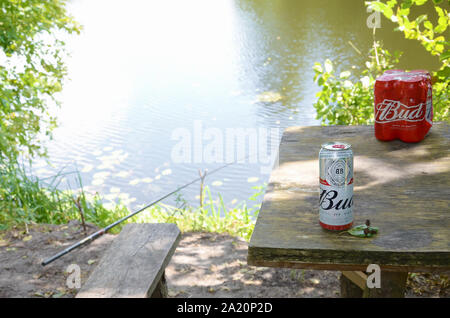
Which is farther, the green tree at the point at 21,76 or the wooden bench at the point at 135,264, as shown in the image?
the green tree at the point at 21,76

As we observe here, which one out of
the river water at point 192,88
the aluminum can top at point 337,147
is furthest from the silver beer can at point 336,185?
the river water at point 192,88

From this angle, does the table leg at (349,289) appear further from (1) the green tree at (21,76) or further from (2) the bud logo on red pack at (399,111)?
(1) the green tree at (21,76)

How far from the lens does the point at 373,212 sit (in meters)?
1.14

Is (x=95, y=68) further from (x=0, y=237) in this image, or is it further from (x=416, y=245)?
(x=416, y=245)

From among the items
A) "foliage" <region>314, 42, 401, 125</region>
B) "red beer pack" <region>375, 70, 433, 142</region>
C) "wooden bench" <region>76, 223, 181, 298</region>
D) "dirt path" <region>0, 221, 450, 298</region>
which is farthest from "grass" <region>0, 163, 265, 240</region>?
"red beer pack" <region>375, 70, 433, 142</region>

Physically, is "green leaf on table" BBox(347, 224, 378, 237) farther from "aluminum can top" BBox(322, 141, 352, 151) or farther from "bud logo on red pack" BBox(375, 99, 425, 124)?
"bud logo on red pack" BBox(375, 99, 425, 124)

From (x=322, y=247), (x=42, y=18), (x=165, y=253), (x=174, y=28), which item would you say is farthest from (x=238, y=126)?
(x=174, y=28)

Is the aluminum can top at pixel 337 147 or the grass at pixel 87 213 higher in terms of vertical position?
the aluminum can top at pixel 337 147

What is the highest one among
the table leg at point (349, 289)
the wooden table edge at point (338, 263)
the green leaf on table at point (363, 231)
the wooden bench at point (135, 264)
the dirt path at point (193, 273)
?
the green leaf on table at point (363, 231)

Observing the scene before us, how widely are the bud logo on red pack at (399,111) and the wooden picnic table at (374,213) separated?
0.32ft

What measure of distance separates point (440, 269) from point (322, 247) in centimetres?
25

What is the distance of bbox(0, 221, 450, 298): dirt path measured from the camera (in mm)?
2400

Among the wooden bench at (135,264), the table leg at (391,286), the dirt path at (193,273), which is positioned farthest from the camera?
the dirt path at (193,273)

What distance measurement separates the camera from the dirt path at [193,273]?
240 centimetres
